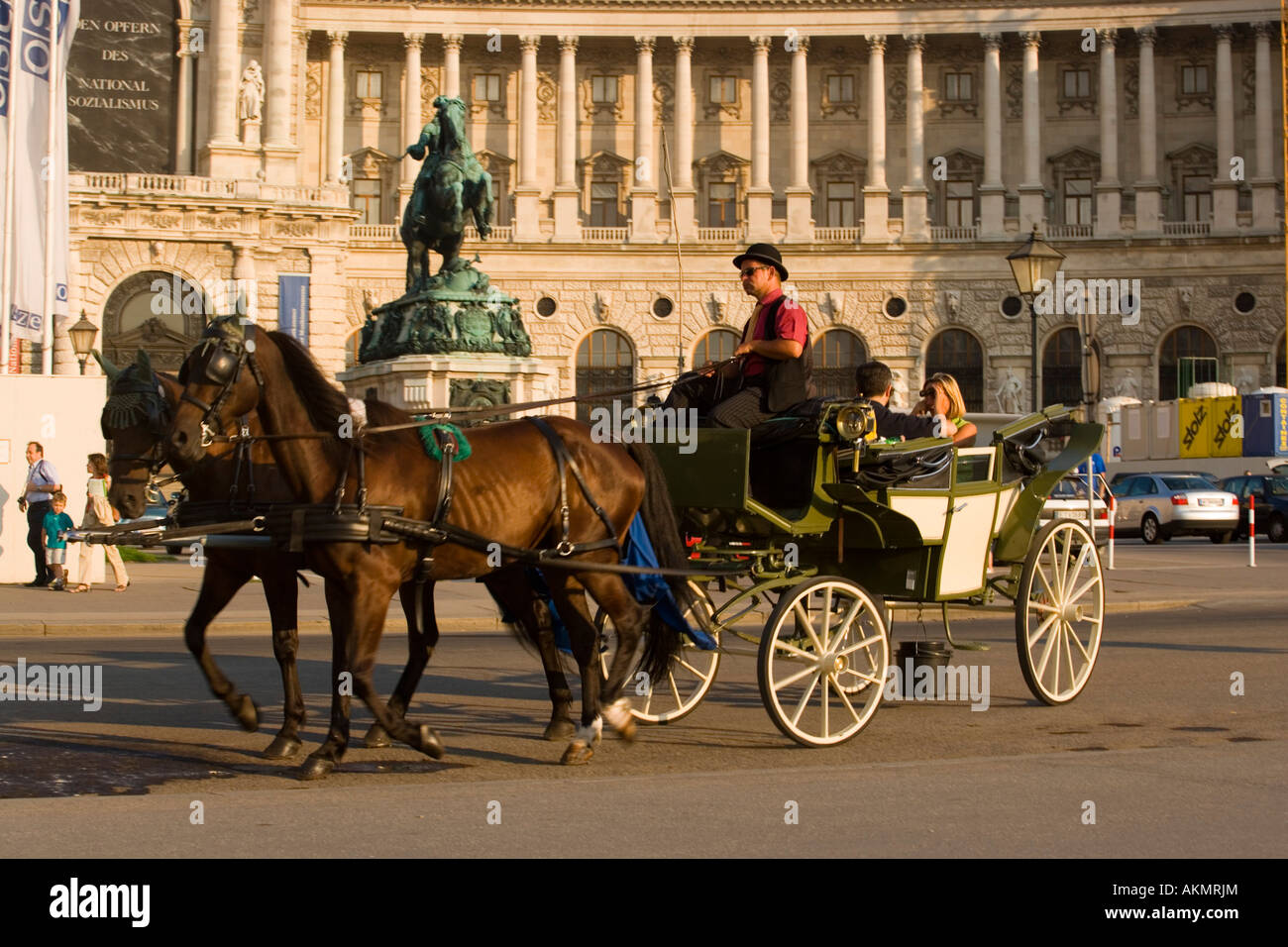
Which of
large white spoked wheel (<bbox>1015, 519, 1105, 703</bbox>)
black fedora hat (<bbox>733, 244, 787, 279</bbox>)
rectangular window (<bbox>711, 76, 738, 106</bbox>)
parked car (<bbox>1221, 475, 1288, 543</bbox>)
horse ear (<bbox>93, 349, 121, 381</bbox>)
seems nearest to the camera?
horse ear (<bbox>93, 349, 121, 381</bbox>)

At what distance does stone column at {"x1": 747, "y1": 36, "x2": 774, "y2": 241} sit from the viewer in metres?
63.0

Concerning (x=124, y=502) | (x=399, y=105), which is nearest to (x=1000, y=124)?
(x=399, y=105)

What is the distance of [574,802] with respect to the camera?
7309mm

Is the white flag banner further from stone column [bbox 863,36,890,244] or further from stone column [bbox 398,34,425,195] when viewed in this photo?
stone column [bbox 863,36,890,244]

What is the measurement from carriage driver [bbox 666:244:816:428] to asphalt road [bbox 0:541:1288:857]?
1856 mm

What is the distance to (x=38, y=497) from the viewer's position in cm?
2055

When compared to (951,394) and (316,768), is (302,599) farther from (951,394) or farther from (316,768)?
(316,768)

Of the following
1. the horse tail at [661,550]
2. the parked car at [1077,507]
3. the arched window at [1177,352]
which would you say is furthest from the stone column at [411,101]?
the horse tail at [661,550]

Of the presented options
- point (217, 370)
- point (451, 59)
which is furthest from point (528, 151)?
point (217, 370)

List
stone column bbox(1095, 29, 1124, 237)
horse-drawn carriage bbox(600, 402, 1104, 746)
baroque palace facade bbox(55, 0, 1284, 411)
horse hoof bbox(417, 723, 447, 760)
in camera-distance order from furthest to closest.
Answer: stone column bbox(1095, 29, 1124, 237) → baroque palace facade bbox(55, 0, 1284, 411) → horse-drawn carriage bbox(600, 402, 1104, 746) → horse hoof bbox(417, 723, 447, 760)

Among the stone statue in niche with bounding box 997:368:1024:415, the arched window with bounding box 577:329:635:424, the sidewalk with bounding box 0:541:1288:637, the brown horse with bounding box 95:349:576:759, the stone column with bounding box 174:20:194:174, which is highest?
the stone column with bounding box 174:20:194:174

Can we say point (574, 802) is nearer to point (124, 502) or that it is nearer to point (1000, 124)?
point (124, 502)

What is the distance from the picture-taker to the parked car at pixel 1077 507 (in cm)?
2177

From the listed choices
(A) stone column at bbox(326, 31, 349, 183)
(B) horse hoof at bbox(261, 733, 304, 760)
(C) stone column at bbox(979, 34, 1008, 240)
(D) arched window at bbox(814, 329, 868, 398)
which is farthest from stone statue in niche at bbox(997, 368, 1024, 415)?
(B) horse hoof at bbox(261, 733, 304, 760)
